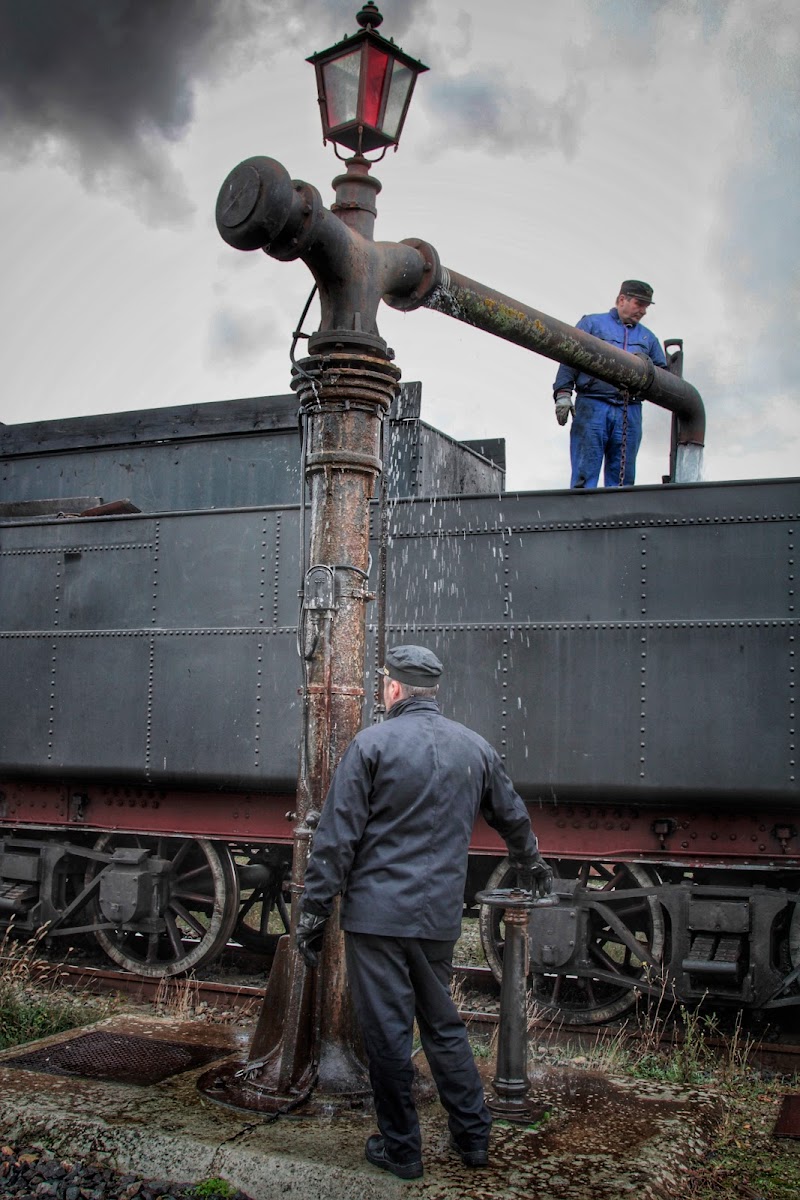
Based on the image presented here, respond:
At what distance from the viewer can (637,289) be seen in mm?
8055

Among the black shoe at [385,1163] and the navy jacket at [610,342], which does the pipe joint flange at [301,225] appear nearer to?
the black shoe at [385,1163]

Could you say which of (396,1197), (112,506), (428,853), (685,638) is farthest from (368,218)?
(112,506)

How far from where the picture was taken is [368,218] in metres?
4.86

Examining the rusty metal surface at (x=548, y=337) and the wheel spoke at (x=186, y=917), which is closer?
the rusty metal surface at (x=548, y=337)

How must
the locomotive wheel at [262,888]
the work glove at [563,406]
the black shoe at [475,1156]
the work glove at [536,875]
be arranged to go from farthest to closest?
1. the locomotive wheel at [262,888]
2. the work glove at [563,406]
3. the work glove at [536,875]
4. the black shoe at [475,1156]

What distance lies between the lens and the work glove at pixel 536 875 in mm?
4438

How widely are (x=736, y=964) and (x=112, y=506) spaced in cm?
508

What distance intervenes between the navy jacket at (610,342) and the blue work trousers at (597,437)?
66 millimetres

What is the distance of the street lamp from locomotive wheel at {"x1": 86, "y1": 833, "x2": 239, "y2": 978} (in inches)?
196

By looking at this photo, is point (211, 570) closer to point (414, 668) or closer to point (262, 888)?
point (262, 888)

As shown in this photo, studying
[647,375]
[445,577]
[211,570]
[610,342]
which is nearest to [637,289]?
[610,342]

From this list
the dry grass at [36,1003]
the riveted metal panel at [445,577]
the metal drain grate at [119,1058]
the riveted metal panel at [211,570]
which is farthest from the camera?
the riveted metal panel at [211,570]

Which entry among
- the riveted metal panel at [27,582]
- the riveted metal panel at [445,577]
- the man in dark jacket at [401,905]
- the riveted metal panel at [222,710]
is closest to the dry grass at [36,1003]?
the riveted metal panel at [222,710]

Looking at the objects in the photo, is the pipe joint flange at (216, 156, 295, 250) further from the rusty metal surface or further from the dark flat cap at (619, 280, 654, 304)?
the dark flat cap at (619, 280, 654, 304)
